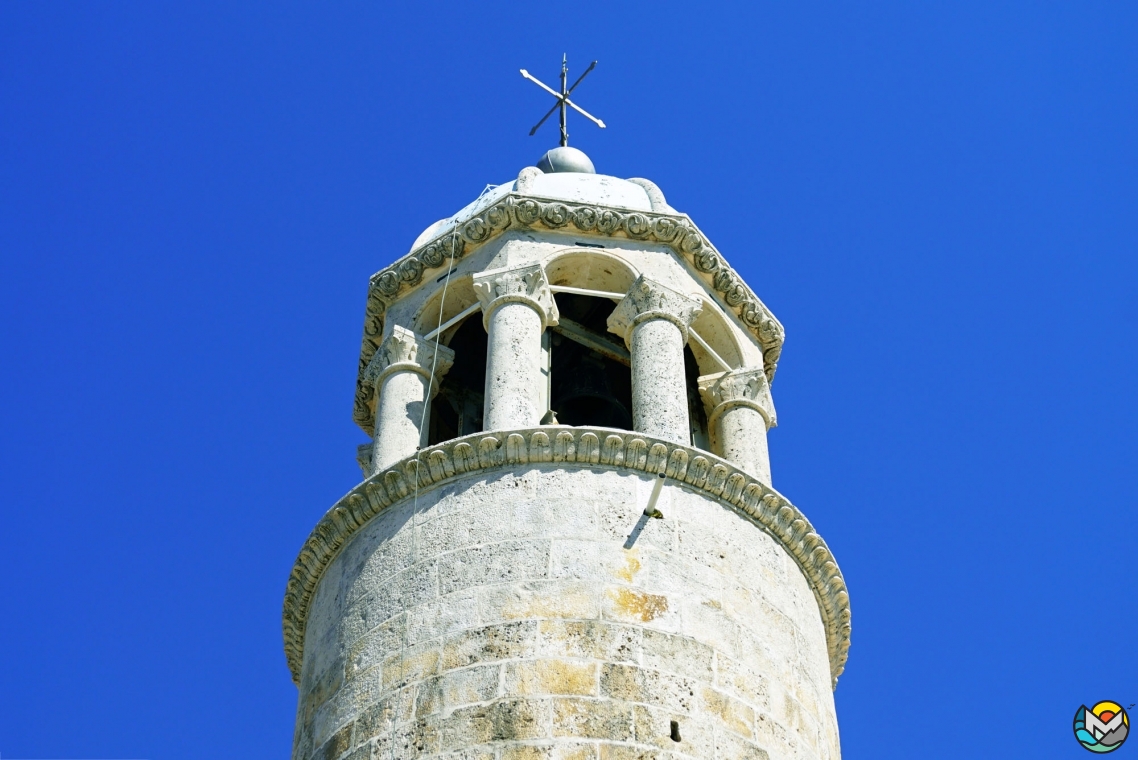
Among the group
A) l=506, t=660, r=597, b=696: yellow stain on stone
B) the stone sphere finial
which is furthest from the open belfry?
the stone sphere finial

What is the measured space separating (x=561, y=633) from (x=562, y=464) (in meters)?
1.74

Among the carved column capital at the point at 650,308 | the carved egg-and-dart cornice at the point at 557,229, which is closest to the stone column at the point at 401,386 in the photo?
the carved egg-and-dart cornice at the point at 557,229

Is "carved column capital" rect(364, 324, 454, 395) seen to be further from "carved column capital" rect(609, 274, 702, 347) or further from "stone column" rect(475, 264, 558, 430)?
"carved column capital" rect(609, 274, 702, 347)

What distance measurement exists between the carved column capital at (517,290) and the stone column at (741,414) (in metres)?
1.72

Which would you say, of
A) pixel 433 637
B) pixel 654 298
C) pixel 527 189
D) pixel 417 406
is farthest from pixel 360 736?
pixel 527 189

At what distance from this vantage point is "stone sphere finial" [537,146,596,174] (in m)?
18.3

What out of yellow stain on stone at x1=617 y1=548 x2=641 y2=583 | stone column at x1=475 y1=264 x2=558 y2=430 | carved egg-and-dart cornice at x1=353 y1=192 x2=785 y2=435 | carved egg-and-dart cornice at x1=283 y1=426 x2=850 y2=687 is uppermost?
carved egg-and-dart cornice at x1=353 y1=192 x2=785 y2=435

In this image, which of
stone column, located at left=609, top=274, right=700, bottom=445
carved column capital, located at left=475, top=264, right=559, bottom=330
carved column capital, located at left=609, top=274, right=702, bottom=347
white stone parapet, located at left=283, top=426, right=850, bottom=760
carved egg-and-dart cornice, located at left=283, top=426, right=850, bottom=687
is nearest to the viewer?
white stone parapet, located at left=283, top=426, right=850, bottom=760

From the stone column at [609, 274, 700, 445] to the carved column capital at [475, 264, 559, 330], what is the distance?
25.6 inches

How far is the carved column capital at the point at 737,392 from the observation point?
15672 millimetres

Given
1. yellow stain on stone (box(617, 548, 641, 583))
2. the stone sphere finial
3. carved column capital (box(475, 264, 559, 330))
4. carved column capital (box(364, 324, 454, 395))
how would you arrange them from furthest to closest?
the stone sphere finial, carved column capital (box(364, 324, 454, 395)), carved column capital (box(475, 264, 559, 330)), yellow stain on stone (box(617, 548, 641, 583))

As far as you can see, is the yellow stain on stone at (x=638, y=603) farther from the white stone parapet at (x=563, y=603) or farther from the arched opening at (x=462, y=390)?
the arched opening at (x=462, y=390)

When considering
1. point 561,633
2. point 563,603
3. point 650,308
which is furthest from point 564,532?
point 650,308

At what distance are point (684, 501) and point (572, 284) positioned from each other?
3.36 meters
